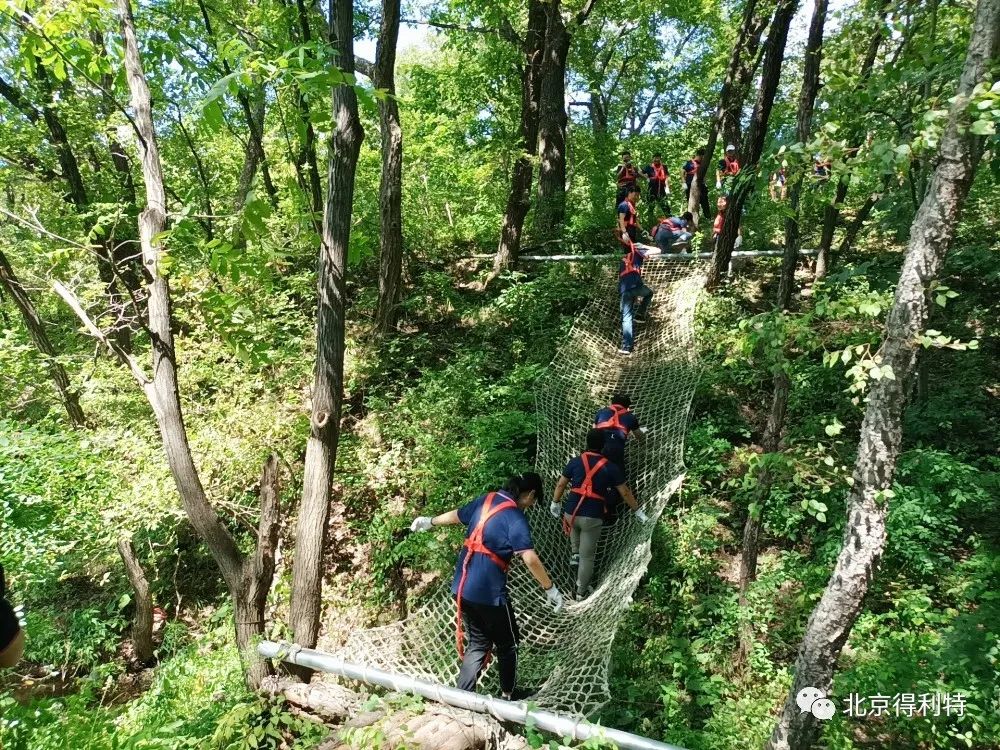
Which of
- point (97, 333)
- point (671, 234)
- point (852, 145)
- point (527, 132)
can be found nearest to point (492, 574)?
point (97, 333)

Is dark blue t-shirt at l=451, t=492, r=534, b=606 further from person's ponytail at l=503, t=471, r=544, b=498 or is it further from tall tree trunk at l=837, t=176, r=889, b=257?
tall tree trunk at l=837, t=176, r=889, b=257

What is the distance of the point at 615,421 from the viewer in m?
4.86

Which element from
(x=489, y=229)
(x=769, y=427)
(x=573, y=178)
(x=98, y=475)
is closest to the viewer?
(x=769, y=427)

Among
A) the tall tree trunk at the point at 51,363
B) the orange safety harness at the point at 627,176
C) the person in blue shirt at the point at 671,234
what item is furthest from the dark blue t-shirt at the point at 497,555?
the orange safety harness at the point at 627,176

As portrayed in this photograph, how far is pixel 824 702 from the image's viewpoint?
2.58m

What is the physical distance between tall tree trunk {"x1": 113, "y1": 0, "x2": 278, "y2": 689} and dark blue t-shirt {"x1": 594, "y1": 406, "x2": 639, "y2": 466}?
2603 millimetres

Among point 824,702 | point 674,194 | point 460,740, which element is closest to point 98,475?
point 460,740

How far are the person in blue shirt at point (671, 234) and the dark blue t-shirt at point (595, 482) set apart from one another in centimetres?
524

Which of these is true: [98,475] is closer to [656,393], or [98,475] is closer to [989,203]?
[656,393]

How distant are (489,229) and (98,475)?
26.0ft

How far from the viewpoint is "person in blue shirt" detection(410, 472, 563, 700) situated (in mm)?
3219

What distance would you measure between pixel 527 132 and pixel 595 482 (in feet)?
21.5

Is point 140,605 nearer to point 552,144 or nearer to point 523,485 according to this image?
point 523,485

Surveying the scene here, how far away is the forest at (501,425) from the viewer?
8.94ft
